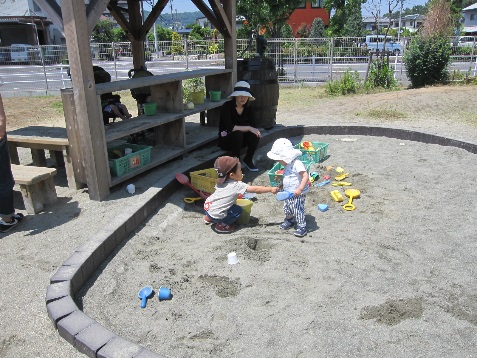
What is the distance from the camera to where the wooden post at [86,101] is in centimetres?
387

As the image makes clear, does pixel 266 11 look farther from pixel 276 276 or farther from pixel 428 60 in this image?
pixel 276 276

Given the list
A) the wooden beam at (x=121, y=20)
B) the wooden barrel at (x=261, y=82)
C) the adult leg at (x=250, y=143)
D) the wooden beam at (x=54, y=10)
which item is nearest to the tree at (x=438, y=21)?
the wooden barrel at (x=261, y=82)

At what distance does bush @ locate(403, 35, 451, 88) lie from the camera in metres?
13.0

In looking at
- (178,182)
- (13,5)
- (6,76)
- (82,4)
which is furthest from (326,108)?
(13,5)

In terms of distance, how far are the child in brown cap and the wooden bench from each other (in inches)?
62.8

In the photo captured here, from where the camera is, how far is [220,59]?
61.3 ft

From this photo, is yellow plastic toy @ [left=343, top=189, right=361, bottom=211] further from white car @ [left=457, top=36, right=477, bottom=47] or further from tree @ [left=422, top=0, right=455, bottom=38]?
white car @ [left=457, top=36, right=477, bottom=47]

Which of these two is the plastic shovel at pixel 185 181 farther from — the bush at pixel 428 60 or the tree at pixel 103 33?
the tree at pixel 103 33

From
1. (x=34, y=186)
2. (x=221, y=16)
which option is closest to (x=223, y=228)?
(x=34, y=186)

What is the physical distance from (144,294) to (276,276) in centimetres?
96

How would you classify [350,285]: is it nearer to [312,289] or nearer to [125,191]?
[312,289]

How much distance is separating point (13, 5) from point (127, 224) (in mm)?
40544

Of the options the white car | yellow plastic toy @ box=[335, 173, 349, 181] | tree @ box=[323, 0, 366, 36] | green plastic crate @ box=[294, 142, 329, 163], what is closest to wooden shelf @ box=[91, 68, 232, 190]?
green plastic crate @ box=[294, 142, 329, 163]

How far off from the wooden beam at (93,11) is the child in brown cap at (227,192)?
5.80ft
